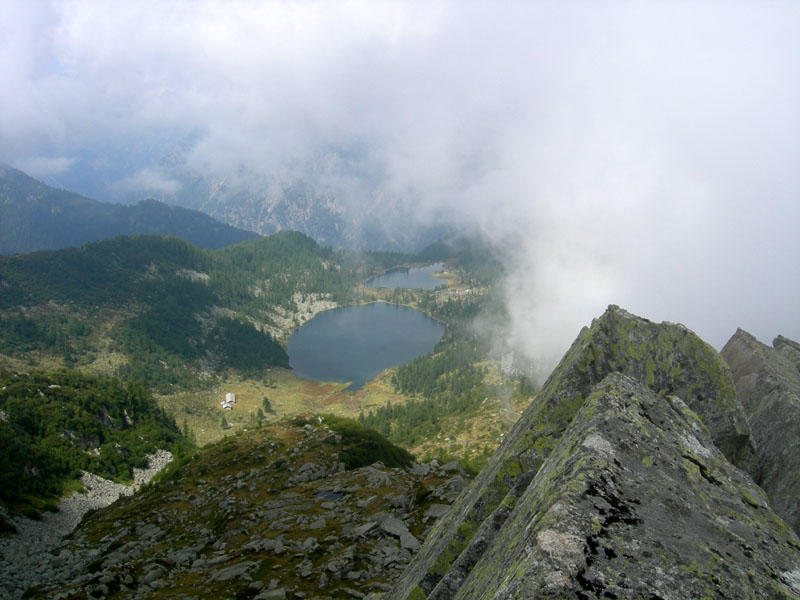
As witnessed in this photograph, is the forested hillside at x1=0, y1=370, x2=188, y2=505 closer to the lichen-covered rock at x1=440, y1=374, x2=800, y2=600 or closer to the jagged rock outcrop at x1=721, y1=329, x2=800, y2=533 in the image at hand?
the lichen-covered rock at x1=440, y1=374, x2=800, y2=600

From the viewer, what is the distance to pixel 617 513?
4.42m

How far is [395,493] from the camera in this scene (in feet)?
83.9

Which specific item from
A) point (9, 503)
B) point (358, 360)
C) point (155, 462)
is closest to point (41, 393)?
point (155, 462)

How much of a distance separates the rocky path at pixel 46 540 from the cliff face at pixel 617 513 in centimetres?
2490

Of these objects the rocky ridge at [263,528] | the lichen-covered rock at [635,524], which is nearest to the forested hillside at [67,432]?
the rocky ridge at [263,528]

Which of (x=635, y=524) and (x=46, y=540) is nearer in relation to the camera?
(x=635, y=524)

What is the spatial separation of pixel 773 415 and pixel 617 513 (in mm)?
7941

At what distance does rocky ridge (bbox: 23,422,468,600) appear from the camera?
17078 mm

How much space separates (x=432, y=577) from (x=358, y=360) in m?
181

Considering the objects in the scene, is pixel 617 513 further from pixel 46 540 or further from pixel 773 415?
pixel 46 540

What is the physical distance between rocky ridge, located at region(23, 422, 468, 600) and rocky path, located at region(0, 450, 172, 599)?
46.5 inches

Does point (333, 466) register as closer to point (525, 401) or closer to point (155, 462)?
point (155, 462)

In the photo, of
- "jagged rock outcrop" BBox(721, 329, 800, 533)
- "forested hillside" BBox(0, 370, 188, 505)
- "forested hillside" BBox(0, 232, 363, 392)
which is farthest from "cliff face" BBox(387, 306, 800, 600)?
"forested hillside" BBox(0, 232, 363, 392)

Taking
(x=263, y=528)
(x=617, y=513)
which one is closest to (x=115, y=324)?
(x=263, y=528)
